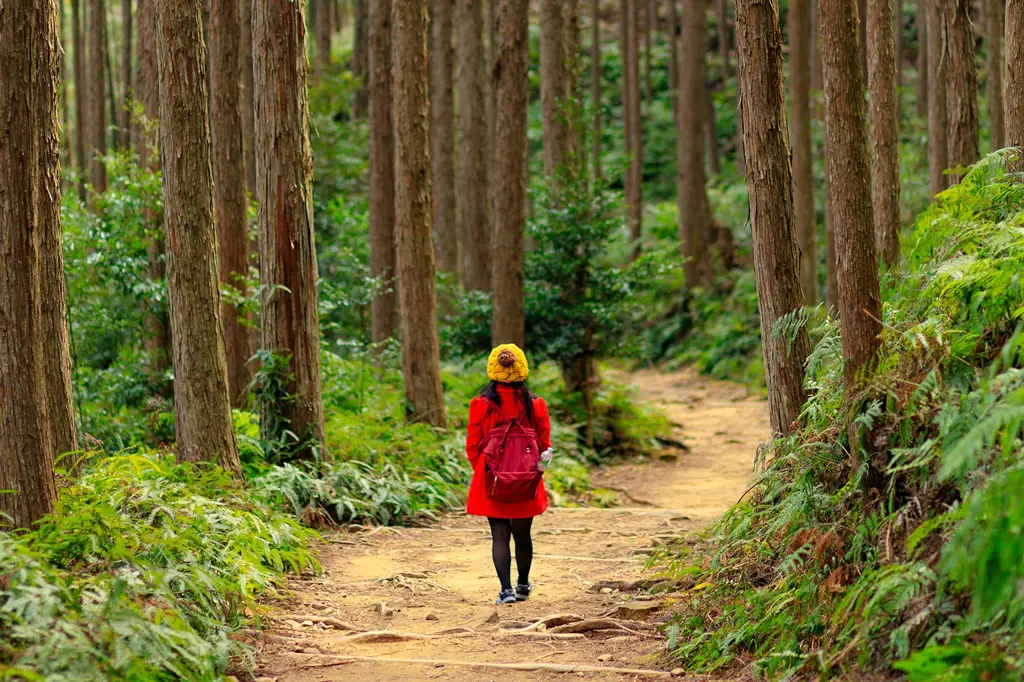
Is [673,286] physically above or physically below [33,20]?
below

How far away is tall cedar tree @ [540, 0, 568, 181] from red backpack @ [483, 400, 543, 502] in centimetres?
1006

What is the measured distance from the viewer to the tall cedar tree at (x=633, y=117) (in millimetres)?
29703

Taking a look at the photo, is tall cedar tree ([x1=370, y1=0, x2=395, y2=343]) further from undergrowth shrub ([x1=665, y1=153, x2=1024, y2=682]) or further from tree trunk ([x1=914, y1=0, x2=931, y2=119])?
tree trunk ([x1=914, y1=0, x2=931, y2=119])

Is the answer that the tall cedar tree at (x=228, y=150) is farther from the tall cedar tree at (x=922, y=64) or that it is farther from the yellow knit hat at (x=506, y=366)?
the tall cedar tree at (x=922, y=64)

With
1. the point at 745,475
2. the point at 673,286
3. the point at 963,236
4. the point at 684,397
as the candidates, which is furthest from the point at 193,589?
the point at 673,286

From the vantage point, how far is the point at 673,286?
27.2 metres

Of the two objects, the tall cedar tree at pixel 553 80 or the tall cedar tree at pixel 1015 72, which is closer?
the tall cedar tree at pixel 1015 72

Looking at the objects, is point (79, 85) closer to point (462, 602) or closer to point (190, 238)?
point (190, 238)

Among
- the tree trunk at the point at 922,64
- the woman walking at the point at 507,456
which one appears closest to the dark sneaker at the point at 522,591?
the woman walking at the point at 507,456

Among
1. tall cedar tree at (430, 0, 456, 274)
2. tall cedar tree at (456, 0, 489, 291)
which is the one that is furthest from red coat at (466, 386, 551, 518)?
tall cedar tree at (430, 0, 456, 274)

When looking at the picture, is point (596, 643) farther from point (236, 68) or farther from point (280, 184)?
point (236, 68)

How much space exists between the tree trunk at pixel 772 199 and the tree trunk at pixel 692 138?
16858mm

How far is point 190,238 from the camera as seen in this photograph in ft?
26.6

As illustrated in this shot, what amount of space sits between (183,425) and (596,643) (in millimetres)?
4221
